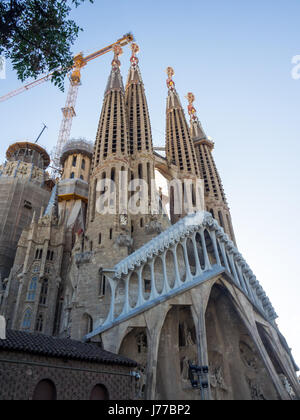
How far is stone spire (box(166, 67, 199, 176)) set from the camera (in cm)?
4812

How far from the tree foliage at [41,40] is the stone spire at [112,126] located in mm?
24863

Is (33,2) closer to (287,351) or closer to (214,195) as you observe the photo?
(287,351)

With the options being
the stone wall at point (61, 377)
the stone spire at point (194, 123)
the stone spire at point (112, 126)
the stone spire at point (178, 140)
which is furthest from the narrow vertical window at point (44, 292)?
the stone spire at point (194, 123)

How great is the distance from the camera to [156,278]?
26.2 m

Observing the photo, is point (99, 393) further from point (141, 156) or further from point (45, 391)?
point (141, 156)

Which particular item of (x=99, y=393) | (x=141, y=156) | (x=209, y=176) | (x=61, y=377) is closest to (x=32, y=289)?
(x=141, y=156)

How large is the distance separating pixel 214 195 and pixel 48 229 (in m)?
22.4

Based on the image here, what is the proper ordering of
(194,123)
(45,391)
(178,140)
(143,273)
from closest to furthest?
1. (45,391)
2. (143,273)
3. (178,140)
4. (194,123)

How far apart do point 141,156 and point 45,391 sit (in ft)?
98.2

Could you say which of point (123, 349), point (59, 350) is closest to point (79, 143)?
point (123, 349)

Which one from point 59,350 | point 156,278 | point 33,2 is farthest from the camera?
point 156,278

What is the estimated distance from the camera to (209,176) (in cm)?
4931

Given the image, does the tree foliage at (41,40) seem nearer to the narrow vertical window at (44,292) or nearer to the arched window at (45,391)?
the arched window at (45,391)
